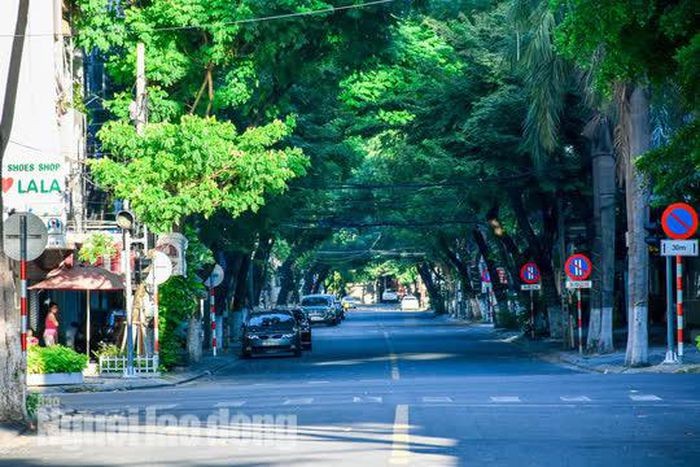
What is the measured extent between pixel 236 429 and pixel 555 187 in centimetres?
3002

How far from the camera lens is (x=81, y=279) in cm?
4012

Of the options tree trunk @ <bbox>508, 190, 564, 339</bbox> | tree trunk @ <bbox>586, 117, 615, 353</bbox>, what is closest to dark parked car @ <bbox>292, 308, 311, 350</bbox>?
tree trunk @ <bbox>508, 190, 564, 339</bbox>

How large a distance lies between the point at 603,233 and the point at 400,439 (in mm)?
27140

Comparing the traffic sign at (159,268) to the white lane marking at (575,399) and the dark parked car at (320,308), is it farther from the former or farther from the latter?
the dark parked car at (320,308)

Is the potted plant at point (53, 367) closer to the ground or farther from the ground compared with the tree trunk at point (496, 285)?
closer to the ground

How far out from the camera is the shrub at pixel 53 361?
3266 centimetres

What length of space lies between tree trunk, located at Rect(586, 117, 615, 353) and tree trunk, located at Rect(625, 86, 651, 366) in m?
5.89

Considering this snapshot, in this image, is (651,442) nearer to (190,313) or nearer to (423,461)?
(423,461)

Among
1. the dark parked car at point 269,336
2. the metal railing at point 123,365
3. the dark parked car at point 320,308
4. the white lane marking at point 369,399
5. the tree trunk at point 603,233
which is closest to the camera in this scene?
the white lane marking at point 369,399

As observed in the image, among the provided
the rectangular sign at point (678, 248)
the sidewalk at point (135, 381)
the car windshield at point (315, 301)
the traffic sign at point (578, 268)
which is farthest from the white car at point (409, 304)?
the rectangular sign at point (678, 248)

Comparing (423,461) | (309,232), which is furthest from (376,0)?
(309,232)

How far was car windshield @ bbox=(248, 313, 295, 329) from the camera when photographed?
2041 inches

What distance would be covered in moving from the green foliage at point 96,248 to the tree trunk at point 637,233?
12632 millimetres

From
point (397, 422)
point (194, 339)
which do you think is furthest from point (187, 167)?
point (397, 422)
